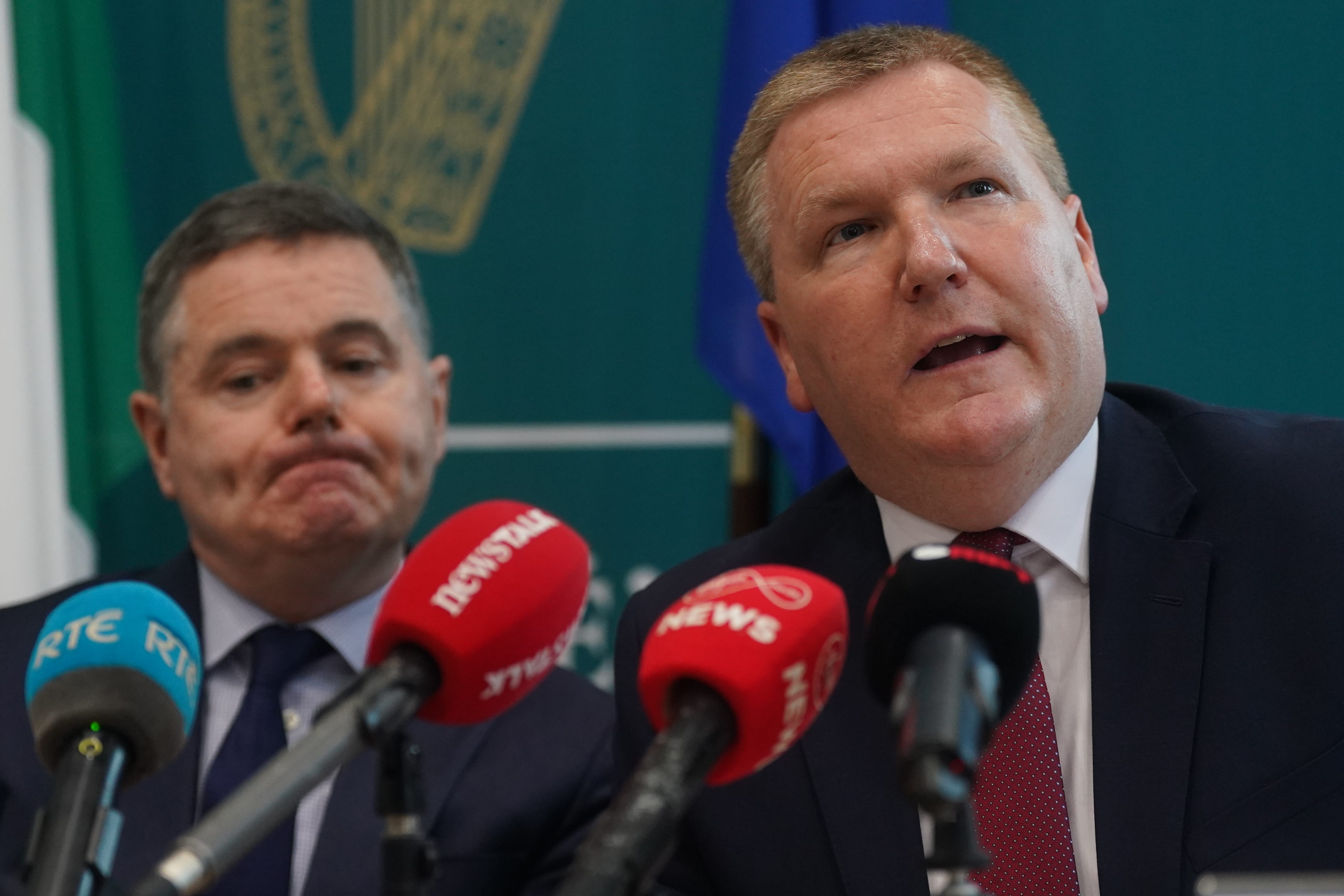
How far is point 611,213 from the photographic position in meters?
3.36

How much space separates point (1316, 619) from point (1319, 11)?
181cm

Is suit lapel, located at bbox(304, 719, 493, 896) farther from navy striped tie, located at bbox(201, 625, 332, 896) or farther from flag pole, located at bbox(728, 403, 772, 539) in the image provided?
flag pole, located at bbox(728, 403, 772, 539)

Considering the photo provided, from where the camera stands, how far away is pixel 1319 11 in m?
2.88

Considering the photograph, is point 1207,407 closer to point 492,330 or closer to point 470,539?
point 470,539

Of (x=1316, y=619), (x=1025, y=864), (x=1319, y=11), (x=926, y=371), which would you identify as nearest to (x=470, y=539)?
(x=926, y=371)

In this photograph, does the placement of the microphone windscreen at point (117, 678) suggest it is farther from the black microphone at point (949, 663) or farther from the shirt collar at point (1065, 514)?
the shirt collar at point (1065, 514)

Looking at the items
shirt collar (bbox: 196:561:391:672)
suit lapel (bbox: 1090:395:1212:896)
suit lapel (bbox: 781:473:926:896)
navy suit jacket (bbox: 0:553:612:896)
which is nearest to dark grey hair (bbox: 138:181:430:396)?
shirt collar (bbox: 196:561:391:672)

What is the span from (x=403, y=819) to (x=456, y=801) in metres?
0.94

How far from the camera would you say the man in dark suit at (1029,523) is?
158 cm

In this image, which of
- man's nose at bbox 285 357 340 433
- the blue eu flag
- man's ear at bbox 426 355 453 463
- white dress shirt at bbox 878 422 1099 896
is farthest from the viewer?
the blue eu flag

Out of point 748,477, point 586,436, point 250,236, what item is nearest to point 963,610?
point 250,236

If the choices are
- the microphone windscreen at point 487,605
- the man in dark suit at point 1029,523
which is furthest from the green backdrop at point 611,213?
Result: the microphone windscreen at point 487,605

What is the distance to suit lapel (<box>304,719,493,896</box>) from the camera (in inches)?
77.3

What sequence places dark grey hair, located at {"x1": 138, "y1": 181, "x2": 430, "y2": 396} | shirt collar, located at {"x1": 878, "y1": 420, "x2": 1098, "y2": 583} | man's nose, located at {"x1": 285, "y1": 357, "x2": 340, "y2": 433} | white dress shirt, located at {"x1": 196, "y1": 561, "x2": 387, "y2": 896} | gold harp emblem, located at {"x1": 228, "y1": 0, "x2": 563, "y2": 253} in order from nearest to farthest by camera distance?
shirt collar, located at {"x1": 878, "y1": 420, "x2": 1098, "y2": 583}
white dress shirt, located at {"x1": 196, "y1": 561, "x2": 387, "y2": 896}
man's nose, located at {"x1": 285, "y1": 357, "x2": 340, "y2": 433}
dark grey hair, located at {"x1": 138, "y1": 181, "x2": 430, "y2": 396}
gold harp emblem, located at {"x1": 228, "y1": 0, "x2": 563, "y2": 253}
